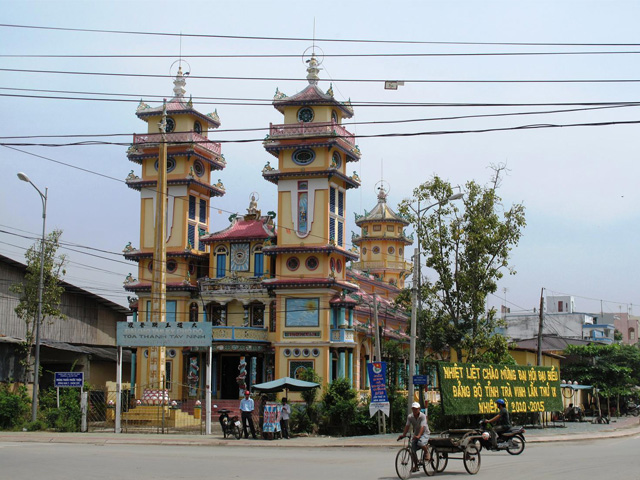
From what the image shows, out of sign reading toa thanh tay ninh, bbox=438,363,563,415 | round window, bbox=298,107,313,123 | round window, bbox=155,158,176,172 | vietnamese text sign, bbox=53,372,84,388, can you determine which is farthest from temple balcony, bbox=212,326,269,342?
sign reading toa thanh tay ninh, bbox=438,363,563,415

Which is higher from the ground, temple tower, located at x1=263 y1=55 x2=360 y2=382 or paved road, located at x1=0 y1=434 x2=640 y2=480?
temple tower, located at x1=263 y1=55 x2=360 y2=382

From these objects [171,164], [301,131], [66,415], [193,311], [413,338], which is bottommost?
[66,415]

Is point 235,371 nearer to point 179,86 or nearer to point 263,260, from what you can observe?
point 263,260

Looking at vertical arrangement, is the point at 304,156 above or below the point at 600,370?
above

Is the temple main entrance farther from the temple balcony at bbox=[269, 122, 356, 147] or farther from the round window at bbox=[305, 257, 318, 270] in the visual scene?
the temple balcony at bbox=[269, 122, 356, 147]

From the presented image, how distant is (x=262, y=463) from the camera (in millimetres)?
21203

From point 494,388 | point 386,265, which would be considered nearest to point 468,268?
point 494,388

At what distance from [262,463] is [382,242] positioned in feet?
186

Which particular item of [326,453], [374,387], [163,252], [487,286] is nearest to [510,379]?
[487,286]

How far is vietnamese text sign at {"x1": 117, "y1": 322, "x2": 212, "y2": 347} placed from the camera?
3406 centimetres

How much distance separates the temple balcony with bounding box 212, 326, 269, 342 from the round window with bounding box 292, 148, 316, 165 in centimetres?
1050

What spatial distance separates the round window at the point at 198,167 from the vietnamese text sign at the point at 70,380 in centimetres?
2235

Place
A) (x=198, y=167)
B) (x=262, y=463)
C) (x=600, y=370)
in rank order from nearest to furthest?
1. (x=262, y=463)
2. (x=198, y=167)
3. (x=600, y=370)

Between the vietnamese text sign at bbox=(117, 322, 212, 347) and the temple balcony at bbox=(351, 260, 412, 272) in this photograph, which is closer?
the vietnamese text sign at bbox=(117, 322, 212, 347)
